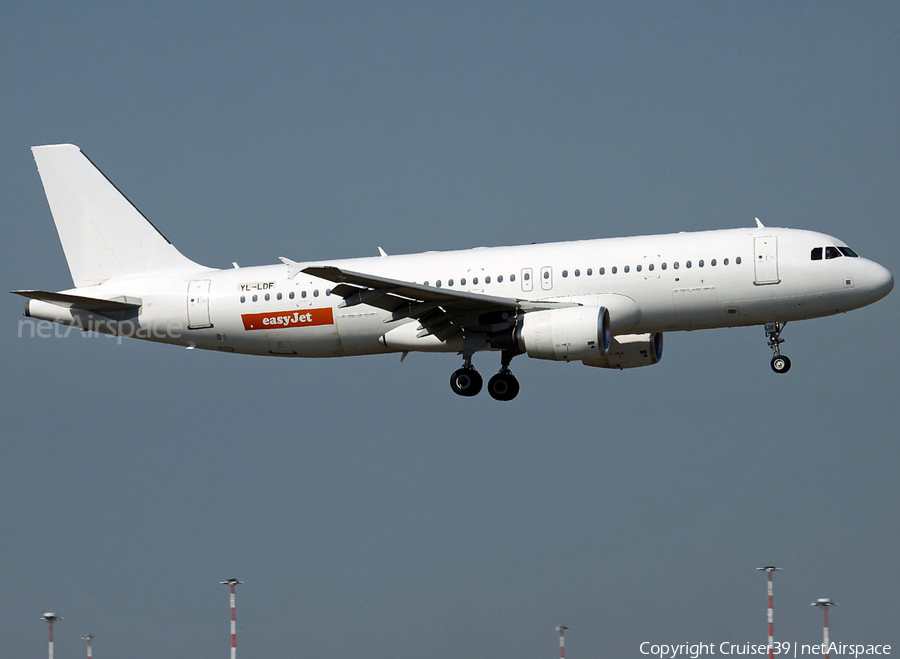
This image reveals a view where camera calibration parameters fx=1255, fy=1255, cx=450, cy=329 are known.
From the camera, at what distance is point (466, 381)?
42094 mm

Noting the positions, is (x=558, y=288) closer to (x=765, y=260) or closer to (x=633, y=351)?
(x=633, y=351)

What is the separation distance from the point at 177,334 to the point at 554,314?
13.8 meters

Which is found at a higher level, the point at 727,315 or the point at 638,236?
the point at 638,236

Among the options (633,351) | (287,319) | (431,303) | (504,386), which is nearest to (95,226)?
(287,319)

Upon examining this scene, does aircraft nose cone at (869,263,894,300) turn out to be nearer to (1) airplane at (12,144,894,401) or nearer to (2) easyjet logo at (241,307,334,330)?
(1) airplane at (12,144,894,401)

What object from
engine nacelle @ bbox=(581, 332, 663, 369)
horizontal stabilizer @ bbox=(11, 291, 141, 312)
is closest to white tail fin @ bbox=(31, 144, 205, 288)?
horizontal stabilizer @ bbox=(11, 291, 141, 312)

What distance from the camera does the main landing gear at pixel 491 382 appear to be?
138ft

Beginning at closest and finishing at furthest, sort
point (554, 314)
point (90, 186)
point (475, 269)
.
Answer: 1. point (554, 314)
2. point (475, 269)
3. point (90, 186)

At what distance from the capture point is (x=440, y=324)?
4069 cm

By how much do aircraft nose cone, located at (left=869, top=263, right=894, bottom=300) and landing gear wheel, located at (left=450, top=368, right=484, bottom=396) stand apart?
12894 mm

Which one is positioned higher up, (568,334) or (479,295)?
(479,295)

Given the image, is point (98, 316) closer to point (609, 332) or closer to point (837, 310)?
point (609, 332)

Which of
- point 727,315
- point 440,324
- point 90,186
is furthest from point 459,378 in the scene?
point 90,186

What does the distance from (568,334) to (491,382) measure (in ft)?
16.1
